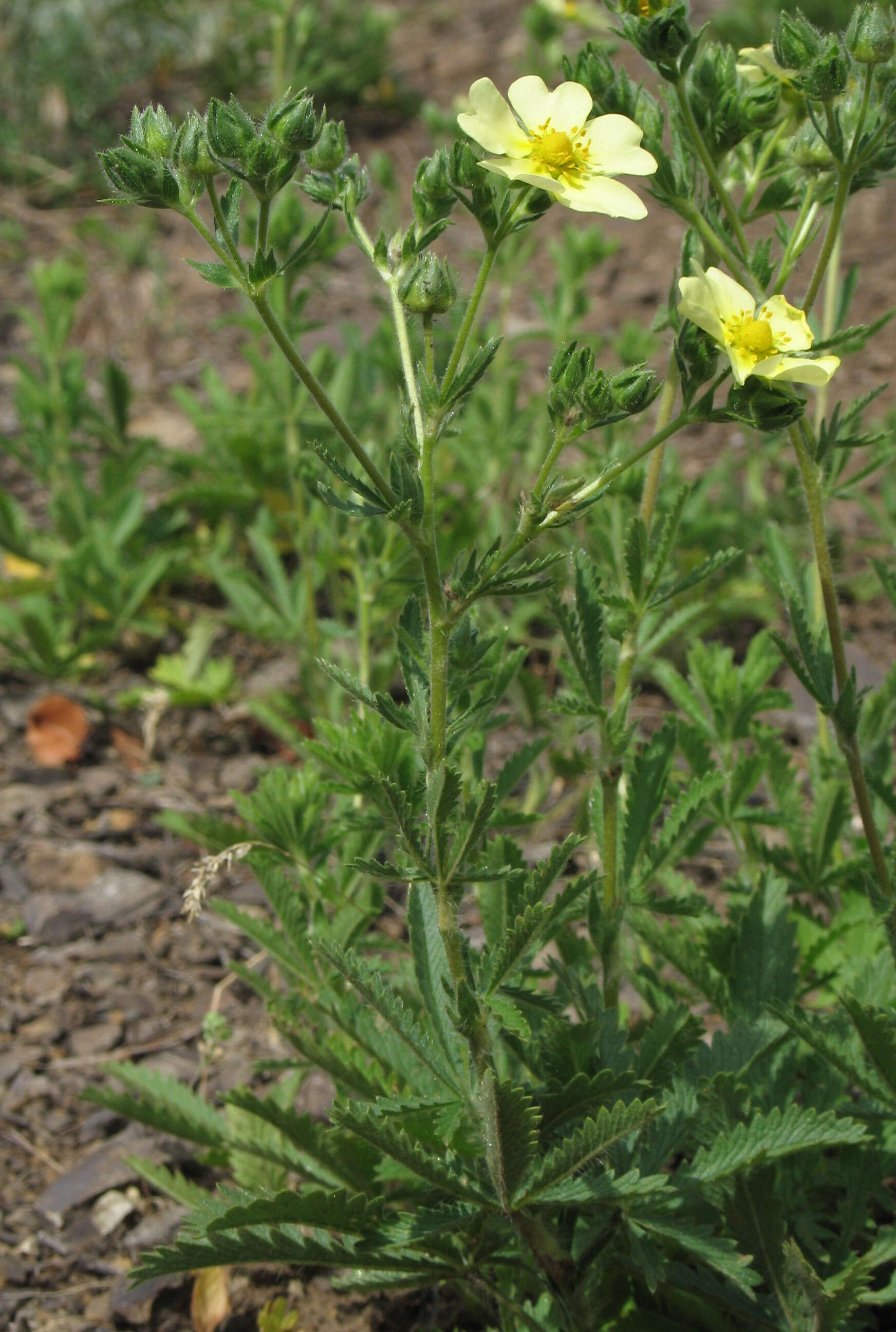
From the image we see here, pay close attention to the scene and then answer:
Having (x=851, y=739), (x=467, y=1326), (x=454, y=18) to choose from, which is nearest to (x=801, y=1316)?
(x=467, y=1326)

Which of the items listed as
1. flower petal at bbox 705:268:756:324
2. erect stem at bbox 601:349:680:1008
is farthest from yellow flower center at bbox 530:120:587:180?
erect stem at bbox 601:349:680:1008

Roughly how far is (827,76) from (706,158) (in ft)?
0.56

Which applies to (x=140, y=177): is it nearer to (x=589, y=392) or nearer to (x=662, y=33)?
(x=589, y=392)

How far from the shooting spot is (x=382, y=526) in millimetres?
2570

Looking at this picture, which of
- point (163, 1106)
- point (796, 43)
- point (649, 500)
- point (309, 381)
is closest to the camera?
point (309, 381)

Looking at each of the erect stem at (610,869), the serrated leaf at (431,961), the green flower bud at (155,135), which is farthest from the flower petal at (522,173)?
the serrated leaf at (431,961)

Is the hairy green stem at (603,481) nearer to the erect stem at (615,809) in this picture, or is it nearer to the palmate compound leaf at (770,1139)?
the erect stem at (615,809)

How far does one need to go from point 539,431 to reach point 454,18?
4880 mm

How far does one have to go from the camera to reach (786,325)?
60.7 inches

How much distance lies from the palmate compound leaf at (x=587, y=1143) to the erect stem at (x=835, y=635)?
498mm

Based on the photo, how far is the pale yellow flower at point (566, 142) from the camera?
1.48 m

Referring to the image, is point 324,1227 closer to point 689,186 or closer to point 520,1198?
point 520,1198

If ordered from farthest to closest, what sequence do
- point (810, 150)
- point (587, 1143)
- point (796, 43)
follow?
point (810, 150)
point (796, 43)
point (587, 1143)

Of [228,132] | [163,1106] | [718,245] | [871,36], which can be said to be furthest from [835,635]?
[163,1106]
